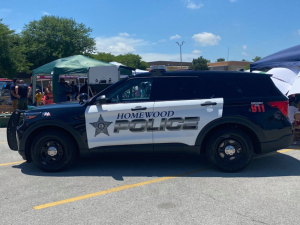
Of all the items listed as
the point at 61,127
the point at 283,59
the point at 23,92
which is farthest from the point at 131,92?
the point at 23,92

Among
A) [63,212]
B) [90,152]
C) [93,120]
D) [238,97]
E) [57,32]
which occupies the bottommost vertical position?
[63,212]

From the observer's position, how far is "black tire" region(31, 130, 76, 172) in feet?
16.6

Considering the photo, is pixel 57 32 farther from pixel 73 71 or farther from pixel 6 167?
pixel 6 167

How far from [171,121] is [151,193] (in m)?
1.31

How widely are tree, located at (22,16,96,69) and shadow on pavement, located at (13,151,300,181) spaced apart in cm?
3304

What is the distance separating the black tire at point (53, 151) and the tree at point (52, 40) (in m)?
33.3

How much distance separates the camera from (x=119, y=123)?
4.93m

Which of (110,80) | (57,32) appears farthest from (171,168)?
(57,32)

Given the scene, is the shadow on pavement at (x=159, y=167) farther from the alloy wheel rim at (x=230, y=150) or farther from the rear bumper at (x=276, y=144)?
the rear bumper at (x=276, y=144)

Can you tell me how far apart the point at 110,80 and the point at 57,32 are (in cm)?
2865

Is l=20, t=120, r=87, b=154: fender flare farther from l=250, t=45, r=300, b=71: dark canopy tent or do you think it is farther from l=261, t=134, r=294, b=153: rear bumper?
l=250, t=45, r=300, b=71: dark canopy tent

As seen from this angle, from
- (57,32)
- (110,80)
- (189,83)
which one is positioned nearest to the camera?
(189,83)

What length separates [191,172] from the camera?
16.7 ft

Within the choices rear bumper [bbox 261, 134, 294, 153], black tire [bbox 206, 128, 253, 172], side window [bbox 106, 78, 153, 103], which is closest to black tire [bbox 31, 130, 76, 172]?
side window [bbox 106, 78, 153, 103]
